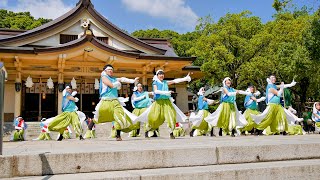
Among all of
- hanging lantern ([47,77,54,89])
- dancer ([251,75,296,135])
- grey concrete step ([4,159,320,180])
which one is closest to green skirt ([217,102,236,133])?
dancer ([251,75,296,135])

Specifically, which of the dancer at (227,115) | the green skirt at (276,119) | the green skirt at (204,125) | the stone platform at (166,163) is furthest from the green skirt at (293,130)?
the stone platform at (166,163)

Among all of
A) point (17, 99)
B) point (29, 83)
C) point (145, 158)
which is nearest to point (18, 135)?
point (17, 99)

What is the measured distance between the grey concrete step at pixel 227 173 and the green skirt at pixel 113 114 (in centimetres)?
397

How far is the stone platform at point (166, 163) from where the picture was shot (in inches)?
159

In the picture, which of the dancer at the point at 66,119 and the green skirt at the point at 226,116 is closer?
the dancer at the point at 66,119

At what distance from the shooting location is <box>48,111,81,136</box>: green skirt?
10.5 metres

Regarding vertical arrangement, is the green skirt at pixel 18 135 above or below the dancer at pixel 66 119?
below

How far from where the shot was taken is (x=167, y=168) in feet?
15.0

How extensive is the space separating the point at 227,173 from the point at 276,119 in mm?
7008

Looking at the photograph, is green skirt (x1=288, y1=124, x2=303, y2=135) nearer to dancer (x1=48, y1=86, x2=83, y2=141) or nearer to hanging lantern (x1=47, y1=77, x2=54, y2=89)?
dancer (x1=48, y1=86, x2=83, y2=141)

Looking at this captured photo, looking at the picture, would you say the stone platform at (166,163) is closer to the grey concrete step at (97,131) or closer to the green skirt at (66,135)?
the green skirt at (66,135)

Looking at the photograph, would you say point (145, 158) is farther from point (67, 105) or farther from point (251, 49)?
point (251, 49)

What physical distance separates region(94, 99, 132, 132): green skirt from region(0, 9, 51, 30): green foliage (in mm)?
30935

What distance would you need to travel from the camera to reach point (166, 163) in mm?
→ 4621
